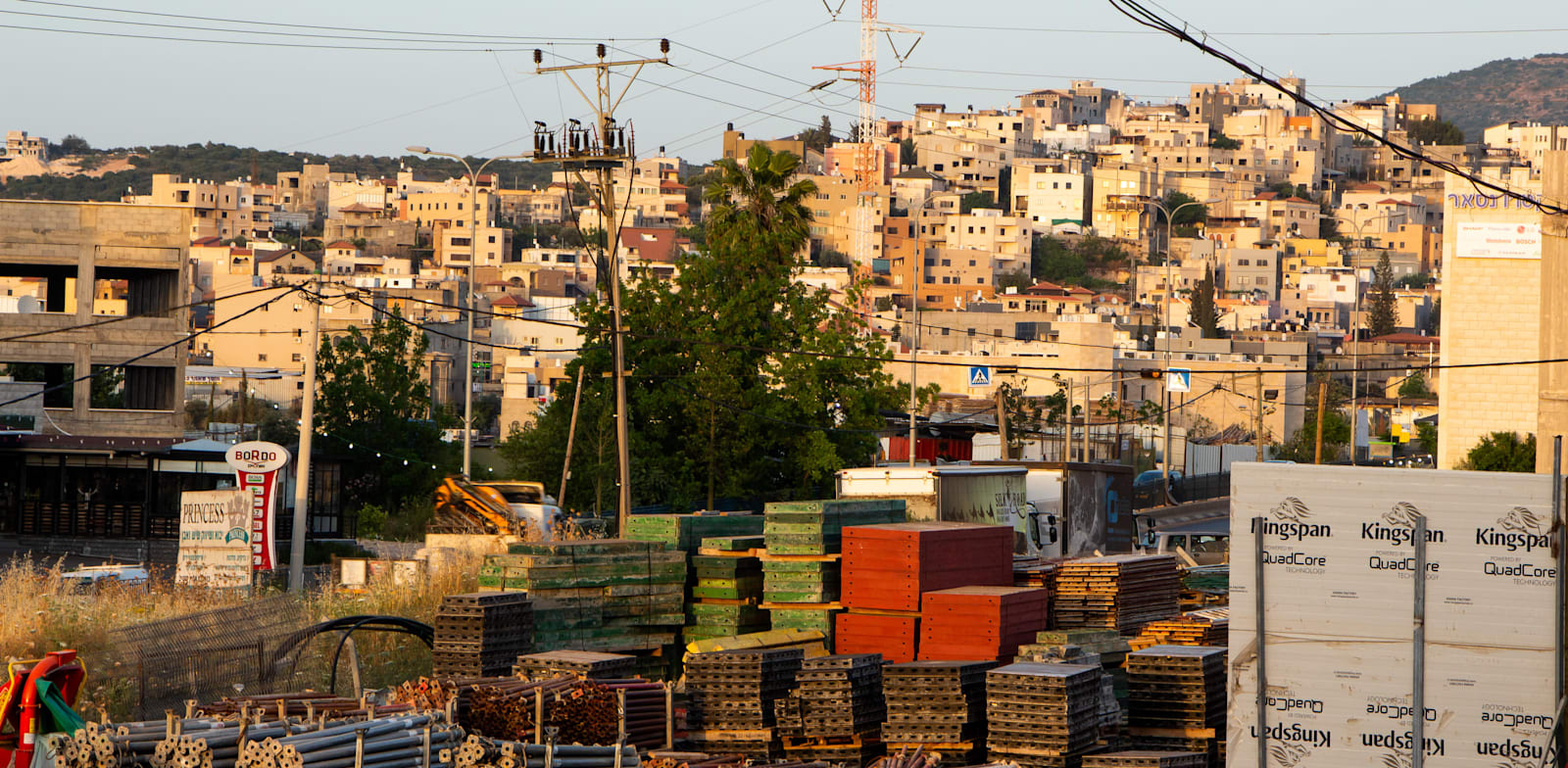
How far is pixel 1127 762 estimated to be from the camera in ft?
51.5

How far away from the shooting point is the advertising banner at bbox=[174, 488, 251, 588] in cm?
2383

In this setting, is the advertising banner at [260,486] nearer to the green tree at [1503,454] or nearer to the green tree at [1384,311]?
the green tree at [1503,454]

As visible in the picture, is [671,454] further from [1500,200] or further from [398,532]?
[1500,200]

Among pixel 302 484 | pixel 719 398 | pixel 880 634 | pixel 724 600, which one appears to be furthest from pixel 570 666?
pixel 719 398

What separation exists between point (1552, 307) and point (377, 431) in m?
34.6

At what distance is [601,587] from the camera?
2105 cm

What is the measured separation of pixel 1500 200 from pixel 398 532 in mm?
43539

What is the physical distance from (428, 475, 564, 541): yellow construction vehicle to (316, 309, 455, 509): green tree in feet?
37.7

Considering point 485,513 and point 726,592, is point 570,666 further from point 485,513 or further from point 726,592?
point 485,513

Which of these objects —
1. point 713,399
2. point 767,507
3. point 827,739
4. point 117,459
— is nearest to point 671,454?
point 713,399

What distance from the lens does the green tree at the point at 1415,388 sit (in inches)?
4830

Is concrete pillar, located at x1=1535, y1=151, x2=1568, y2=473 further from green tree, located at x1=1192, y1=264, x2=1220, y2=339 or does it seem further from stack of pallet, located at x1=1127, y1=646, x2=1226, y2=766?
green tree, located at x1=1192, y1=264, x2=1220, y2=339

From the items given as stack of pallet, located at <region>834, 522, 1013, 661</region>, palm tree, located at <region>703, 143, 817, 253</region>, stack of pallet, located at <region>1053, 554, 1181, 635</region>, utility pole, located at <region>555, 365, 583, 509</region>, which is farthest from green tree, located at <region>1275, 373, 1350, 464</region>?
stack of pallet, located at <region>834, 522, 1013, 661</region>

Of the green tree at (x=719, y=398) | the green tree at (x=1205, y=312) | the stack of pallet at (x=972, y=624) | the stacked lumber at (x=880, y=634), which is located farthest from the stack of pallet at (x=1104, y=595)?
the green tree at (x=1205, y=312)
